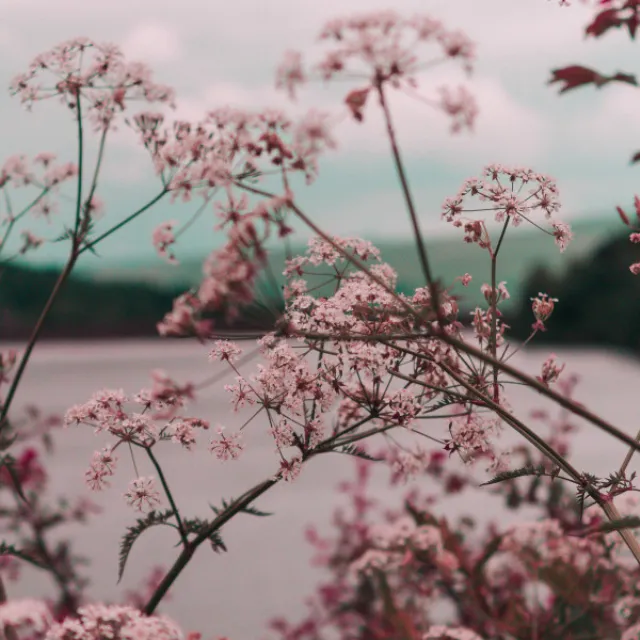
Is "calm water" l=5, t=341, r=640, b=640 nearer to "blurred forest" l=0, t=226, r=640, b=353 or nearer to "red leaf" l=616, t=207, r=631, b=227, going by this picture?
"blurred forest" l=0, t=226, r=640, b=353

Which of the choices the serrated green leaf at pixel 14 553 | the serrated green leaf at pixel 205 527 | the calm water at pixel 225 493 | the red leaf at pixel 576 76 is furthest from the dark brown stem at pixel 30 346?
the calm water at pixel 225 493

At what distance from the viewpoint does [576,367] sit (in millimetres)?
3396

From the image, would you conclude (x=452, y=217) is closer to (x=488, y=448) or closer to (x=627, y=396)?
(x=488, y=448)

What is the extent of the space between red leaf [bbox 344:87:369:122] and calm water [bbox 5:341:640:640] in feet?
5.35

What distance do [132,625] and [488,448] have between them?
368 mm

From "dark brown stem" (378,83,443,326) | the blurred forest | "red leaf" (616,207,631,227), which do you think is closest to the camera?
"dark brown stem" (378,83,443,326)

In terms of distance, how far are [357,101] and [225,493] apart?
7.41 feet

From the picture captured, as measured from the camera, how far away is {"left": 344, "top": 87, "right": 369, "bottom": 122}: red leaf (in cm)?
47

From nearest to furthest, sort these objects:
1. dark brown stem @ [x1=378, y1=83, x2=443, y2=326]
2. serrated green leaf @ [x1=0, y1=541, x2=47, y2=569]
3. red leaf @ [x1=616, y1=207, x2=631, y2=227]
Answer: dark brown stem @ [x1=378, y1=83, x2=443, y2=326] → red leaf @ [x1=616, y1=207, x2=631, y2=227] → serrated green leaf @ [x1=0, y1=541, x2=47, y2=569]

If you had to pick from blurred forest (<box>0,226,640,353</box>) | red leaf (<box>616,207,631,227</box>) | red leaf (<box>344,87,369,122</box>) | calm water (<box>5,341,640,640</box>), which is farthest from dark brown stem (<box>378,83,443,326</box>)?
calm water (<box>5,341,640,640</box>)

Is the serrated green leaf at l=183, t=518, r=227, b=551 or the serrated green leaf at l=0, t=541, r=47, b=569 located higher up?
the serrated green leaf at l=183, t=518, r=227, b=551

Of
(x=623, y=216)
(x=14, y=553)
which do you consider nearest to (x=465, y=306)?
(x=623, y=216)

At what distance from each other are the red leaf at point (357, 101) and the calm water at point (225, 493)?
1.63 meters

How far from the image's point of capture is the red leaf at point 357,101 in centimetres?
47
